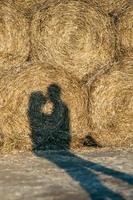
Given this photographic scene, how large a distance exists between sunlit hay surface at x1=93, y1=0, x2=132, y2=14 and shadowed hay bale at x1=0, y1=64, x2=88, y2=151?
1.28 meters

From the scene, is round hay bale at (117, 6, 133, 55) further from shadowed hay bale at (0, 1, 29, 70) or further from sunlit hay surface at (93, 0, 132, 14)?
shadowed hay bale at (0, 1, 29, 70)

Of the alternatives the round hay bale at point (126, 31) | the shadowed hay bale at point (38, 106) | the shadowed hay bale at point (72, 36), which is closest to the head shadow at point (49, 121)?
the shadowed hay bale at point (38, 106)

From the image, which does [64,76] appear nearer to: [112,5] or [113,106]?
[113,106]

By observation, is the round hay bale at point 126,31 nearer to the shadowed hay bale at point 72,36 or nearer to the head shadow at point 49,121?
the shadowed hay bale at point 72,36

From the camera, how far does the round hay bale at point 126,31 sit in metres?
11.5

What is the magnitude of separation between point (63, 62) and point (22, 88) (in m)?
0.80

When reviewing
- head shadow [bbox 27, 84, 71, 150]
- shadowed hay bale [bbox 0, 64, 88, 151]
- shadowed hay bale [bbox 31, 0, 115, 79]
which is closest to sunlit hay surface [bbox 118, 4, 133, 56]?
shadowed hay bale [bbox 31, 0, 115, 79]

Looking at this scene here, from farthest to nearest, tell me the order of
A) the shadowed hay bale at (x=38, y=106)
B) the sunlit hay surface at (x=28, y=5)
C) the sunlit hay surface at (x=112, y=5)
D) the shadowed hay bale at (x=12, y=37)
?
the sunlit hay surface at (x=112, y=5) < the sunlit hay surface at (x=28, y=5) < the shadowed hay bale at (x=12, y=37) < the shadowed hay bale at (x=38, y=106)

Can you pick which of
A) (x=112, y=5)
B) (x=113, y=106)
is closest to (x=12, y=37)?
(x=112, y=5)

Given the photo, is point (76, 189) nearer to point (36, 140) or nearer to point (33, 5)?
point (36, 140)

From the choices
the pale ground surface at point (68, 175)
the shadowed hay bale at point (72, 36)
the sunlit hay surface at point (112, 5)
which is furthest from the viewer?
the sunlit hay surface at point (112, 5)

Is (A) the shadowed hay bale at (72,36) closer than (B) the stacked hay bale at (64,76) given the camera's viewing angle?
No

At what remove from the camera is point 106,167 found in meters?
9.61

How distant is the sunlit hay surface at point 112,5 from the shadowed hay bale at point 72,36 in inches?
9.7
